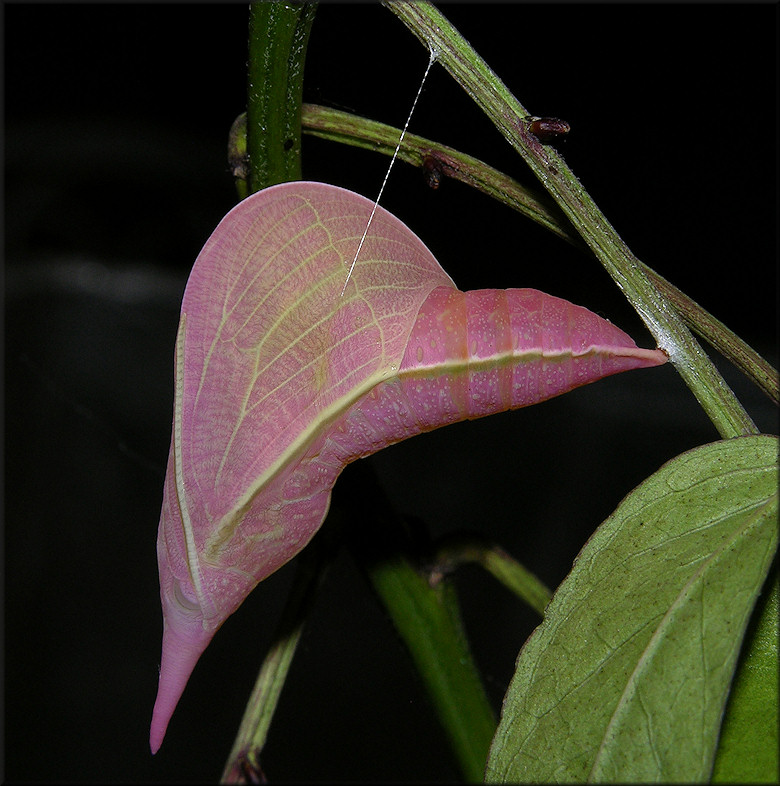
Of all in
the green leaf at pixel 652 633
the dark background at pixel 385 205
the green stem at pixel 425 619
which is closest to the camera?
the green leaf at pixel 652 633

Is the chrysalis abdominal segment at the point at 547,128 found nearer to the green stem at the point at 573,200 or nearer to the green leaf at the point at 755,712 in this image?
the green stem at the point at 573,200

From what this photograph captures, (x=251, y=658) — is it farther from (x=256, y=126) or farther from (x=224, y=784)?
(x=256, y=126)

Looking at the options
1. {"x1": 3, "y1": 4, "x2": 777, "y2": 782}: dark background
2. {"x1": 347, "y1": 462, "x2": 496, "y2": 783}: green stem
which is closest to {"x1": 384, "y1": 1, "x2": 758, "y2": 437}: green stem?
{"x1": 347, "y1": 462, "x2": 496, "y2": 783}: green stem

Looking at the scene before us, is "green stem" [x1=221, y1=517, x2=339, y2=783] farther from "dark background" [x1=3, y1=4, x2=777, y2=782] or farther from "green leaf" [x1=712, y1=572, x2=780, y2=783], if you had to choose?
"dark background" [x1=3, y1=4, x2=777, y2=782]

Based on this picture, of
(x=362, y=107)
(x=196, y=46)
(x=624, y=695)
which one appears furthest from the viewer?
(x=196, y=46)

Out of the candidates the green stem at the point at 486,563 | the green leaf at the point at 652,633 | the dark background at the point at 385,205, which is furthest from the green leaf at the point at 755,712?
the dark background at the point at 385,205

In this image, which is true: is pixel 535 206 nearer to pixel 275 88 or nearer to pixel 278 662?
pixel 275 88

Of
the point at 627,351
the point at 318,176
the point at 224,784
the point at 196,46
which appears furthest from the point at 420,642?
the point at 196,46
